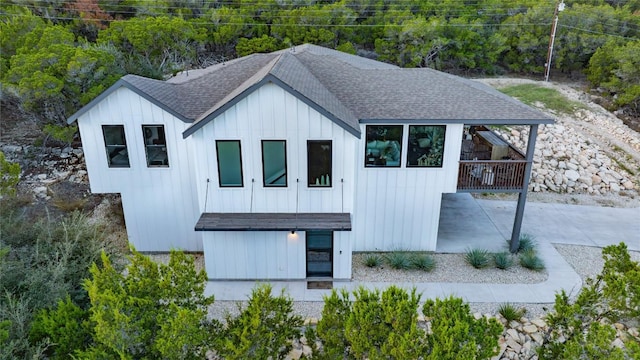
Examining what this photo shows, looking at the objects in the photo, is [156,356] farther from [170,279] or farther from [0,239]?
[0,239]

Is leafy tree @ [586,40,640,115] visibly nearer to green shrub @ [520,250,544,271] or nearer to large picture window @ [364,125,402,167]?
green shrub @ [520,250,544,271]

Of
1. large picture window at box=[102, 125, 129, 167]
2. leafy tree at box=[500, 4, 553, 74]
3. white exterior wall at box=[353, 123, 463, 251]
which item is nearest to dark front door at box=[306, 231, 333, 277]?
white exterior wall at box=[353, 123, 463, 251]

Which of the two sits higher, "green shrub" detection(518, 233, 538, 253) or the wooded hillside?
the wooded hillside

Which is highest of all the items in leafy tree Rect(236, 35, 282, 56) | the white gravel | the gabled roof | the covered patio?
leafy tree Rect(236, 35, 282, 56)

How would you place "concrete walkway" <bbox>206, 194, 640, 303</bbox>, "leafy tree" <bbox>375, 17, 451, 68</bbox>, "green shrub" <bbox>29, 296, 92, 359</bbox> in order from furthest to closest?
"leafy tree" <bbox>375, 17, 451, 68</bbox>
"concrete walkway" <bbox>206, 194, 640, 303</bbox>
"green shrub" <bbox>29, 296, 92, 359</bbox>

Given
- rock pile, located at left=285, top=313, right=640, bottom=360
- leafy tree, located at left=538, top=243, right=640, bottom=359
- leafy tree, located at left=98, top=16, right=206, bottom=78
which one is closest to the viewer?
leafy tree, located at left=538, top=243, right=640, bottom=359

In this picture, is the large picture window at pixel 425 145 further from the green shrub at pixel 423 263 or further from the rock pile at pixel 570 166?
the rock pile at pixel 570 166

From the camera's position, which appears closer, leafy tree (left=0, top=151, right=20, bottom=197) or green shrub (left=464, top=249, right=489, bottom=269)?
leafy tree (left=0, top=151, right=20, bottom=197)
